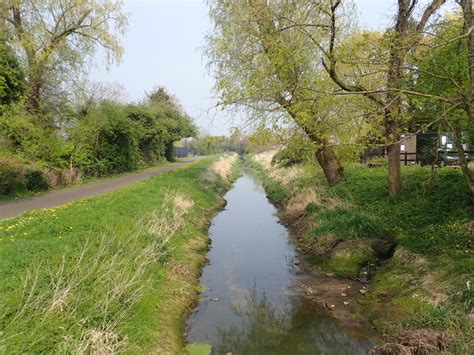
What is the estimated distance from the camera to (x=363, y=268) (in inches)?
380

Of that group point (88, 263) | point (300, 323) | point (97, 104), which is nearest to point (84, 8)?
point (97, 104)

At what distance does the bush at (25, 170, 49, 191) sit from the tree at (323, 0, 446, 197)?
1399 cm

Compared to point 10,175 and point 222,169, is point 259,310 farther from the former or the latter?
point 222,169

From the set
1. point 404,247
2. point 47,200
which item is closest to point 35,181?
point 47,200

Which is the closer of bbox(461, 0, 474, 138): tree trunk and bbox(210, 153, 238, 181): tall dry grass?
bbox(461, 0, 474, 138): tree trunk

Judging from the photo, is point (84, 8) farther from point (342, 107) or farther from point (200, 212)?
point (342, 107)

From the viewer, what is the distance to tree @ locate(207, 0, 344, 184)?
31.9 ft

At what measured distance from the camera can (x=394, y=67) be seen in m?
8.12

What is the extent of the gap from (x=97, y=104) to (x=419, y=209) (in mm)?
23265

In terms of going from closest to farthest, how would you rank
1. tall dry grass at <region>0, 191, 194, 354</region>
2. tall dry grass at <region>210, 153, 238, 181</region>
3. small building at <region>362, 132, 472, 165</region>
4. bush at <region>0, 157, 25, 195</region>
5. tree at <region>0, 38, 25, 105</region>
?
1. tall dry grass at <region>0, 191, 194, 354</region>
2. tree at <region>0, 38, 25, 105</region>
3. bush at <region>0, 157, 25, 195</region>
4. small building at <region>362, 132, 472, 165</region>
5. tall dry grass at <region>210, 153, 238, 181</region>

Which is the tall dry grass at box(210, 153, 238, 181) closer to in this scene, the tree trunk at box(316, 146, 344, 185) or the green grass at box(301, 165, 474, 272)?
the tree trunk at box(316, 146, 344, 185)

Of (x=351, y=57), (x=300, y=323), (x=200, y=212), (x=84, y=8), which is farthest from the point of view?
(x=84, y=8)

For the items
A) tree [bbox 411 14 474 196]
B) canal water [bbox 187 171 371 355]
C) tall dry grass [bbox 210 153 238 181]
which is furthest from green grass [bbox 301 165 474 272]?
tall dry grass [bbox 210 153 238 181]

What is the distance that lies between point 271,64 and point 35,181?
12643 mm
